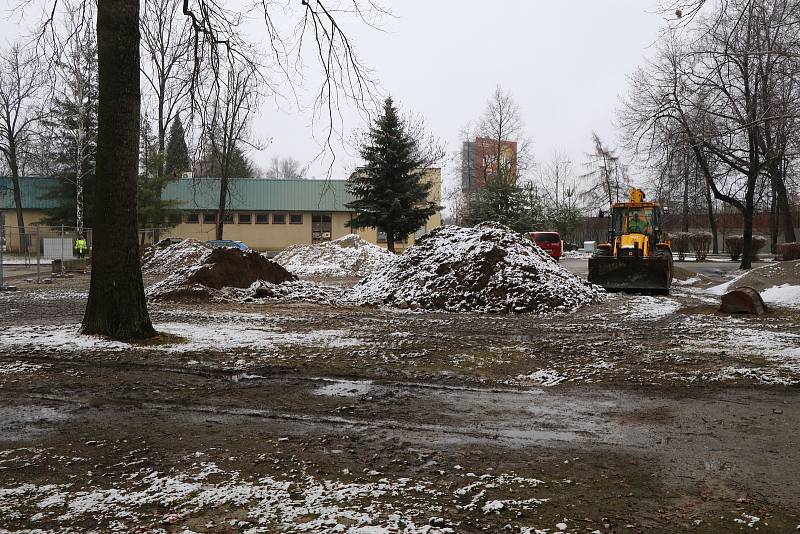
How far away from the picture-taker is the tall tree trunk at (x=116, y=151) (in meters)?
8.01

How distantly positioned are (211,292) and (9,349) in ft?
23.1

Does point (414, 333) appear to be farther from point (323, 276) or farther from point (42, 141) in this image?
point (42, 141)

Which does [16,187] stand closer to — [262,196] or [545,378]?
[262,196]

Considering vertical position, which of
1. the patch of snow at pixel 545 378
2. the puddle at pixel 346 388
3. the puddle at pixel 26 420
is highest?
the patch of snow at pixel 545 378

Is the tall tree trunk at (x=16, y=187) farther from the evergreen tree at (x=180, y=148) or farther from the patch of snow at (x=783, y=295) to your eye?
the patch of snow at (x=783, y=295)

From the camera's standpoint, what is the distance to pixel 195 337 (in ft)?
29.2

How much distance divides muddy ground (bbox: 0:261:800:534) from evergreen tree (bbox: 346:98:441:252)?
24.7m

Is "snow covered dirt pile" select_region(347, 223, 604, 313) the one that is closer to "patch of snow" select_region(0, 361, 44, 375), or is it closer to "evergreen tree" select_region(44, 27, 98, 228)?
"patch of snow" select_region(0, 361, 44, 375)

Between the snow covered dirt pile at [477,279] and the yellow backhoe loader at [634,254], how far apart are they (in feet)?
3.88

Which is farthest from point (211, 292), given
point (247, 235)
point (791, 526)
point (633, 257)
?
point (247, 235)

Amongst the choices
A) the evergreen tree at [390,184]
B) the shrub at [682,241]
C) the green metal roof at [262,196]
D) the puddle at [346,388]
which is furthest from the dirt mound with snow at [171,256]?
the shrub at [682,241]

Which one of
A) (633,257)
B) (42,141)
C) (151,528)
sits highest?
(42,141)

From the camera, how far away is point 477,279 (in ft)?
45.7

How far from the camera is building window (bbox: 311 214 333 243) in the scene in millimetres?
50181
